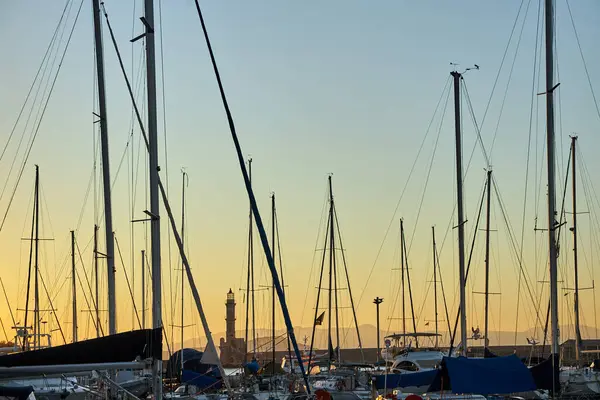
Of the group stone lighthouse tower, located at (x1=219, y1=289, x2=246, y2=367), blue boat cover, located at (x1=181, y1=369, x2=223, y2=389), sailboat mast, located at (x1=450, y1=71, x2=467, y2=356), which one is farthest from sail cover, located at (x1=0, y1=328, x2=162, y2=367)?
stone lighthouse tower, located at (x1=219, y1=289, x2=246, y2=367)

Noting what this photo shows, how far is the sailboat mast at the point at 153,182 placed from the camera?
18391 mm

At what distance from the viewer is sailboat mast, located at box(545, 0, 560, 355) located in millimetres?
26891

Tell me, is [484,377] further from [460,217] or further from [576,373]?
[576,373]

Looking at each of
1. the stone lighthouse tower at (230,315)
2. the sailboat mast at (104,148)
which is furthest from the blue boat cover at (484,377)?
the stone lighthouse tower at (230,315)

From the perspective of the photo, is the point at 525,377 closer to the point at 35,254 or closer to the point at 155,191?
the point at 155,191

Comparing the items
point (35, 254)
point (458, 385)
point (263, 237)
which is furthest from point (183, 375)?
point (263, 237)

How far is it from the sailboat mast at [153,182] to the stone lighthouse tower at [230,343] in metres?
72.8

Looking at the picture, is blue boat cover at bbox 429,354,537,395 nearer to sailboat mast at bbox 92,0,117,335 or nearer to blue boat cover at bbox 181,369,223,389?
sailboat mast at bbox 92,0,117,335

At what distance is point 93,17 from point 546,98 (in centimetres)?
1354

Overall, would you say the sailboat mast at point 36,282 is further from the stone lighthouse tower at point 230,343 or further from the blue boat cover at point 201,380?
the stone lighthouse tower at point 230,343

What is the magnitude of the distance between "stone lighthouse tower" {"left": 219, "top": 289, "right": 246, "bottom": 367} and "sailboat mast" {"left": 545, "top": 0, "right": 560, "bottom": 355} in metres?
65.6

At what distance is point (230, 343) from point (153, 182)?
264 ft

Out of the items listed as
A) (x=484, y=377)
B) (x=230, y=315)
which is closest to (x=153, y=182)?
(x=484, y=377)

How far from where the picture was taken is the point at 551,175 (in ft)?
90.9
